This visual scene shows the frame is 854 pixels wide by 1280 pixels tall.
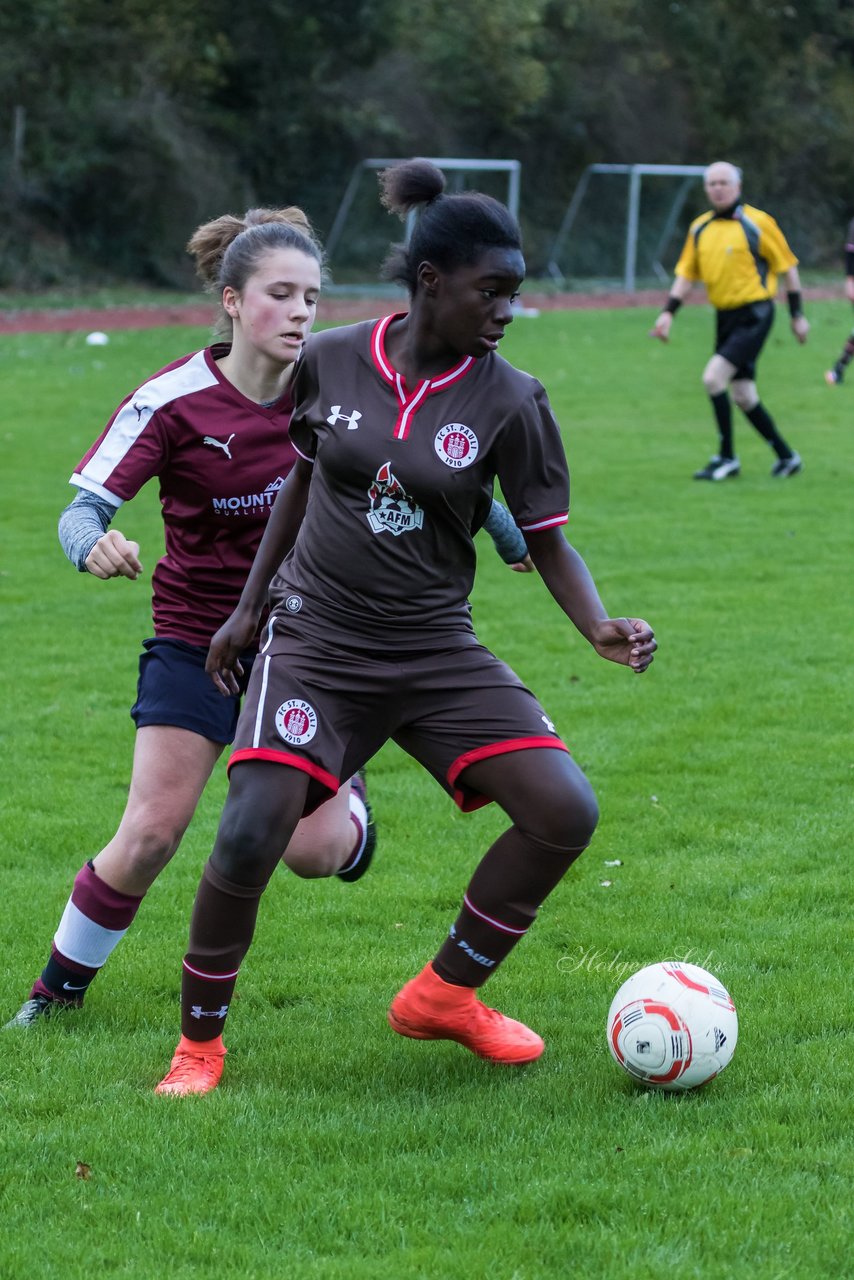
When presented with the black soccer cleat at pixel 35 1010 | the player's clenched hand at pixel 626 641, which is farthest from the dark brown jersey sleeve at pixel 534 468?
the black soccer cleat at pixel 35 1010

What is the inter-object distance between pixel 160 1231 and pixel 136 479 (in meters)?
1.92

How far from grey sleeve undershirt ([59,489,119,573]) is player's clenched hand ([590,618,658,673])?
1.25 m

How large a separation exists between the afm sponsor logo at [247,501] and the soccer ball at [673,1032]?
1.59 m

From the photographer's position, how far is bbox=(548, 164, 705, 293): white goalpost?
3991 cm

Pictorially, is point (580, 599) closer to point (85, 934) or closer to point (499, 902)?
point (499, 902)

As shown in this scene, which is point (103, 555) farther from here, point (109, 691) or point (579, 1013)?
point (109, 691)

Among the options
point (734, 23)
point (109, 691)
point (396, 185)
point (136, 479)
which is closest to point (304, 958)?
point (136, 479)

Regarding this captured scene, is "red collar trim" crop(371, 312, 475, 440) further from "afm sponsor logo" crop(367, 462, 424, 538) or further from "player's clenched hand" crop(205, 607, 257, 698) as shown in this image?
"player's clenched hand" crop(205, 607, 257, 698)

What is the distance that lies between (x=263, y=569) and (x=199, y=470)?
41cm

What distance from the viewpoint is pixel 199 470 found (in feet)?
14.3

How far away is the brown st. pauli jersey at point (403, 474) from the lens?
3779 millimetres

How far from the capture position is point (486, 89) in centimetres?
4212

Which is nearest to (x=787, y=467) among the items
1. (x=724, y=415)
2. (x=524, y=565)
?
(x=724, y=415)

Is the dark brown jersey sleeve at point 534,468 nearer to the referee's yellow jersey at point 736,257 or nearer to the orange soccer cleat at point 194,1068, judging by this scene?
the orange soccer cleat at point 194,1068
